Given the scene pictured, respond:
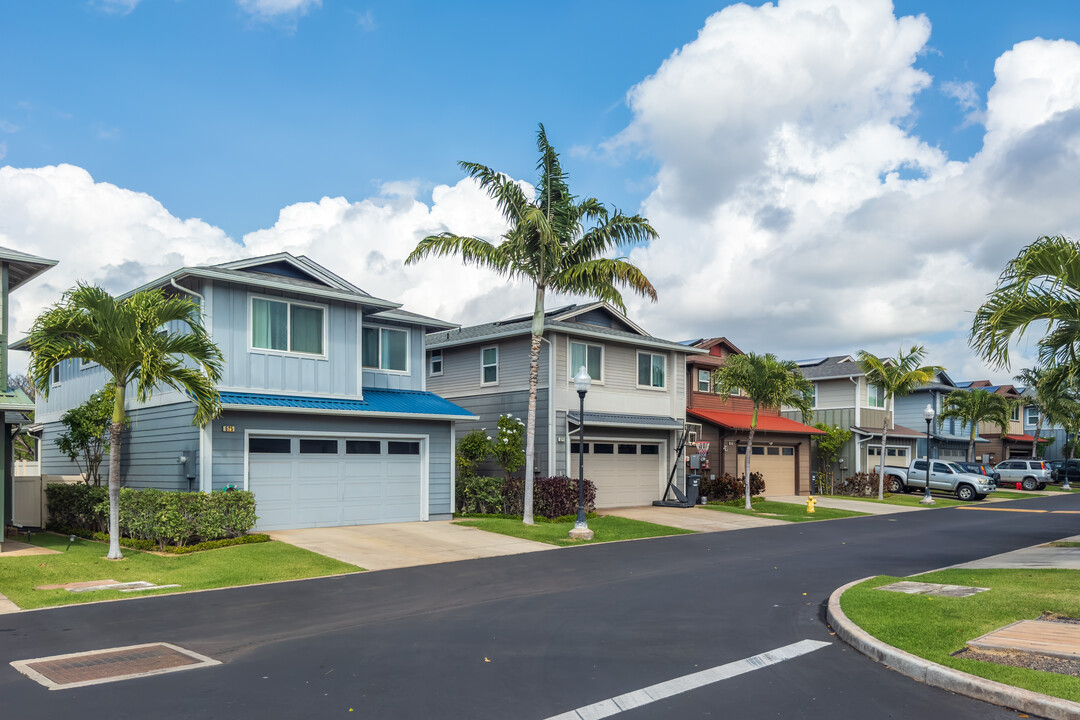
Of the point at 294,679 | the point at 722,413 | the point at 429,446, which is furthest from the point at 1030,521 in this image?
the point at 294,679

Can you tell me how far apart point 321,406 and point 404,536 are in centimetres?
371

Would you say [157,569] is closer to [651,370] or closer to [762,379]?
[651,370]

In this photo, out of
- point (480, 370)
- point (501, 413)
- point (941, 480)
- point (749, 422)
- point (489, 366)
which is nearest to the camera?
point (501, 413)

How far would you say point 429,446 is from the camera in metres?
22.8

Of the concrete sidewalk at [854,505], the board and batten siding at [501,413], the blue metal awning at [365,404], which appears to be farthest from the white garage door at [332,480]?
the concrete sidewalk at [854,505]

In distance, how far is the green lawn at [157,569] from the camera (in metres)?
12.5

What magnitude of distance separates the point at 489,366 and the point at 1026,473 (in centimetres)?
3536

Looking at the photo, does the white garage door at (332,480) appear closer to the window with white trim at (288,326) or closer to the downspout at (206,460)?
the downspout at (206,460)

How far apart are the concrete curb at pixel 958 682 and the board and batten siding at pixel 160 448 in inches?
581

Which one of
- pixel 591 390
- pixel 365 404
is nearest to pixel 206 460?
pixel 365 404

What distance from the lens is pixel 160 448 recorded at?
66.0 ft

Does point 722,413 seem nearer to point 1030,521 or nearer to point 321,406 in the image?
point 1030,521

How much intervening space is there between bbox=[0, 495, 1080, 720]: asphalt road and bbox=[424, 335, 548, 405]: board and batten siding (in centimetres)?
1146

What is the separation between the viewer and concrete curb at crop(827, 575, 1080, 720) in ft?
20.8
